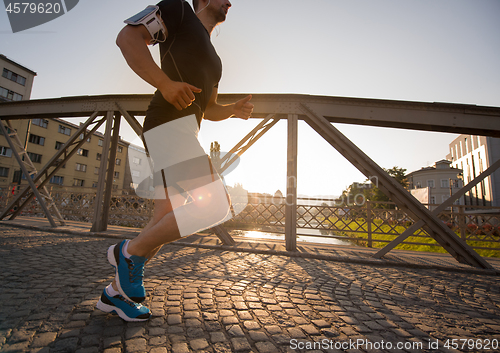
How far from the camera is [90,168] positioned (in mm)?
42938

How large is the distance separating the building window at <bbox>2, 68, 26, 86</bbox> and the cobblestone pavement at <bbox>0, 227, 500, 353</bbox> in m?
44.4

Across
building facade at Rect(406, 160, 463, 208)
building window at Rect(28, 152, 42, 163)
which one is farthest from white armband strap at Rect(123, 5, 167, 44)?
building facade at Rect(406, 160, 463, 208)

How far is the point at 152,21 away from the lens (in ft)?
4.79

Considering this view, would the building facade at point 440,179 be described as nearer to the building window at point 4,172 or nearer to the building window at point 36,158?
the building window at point 36,158

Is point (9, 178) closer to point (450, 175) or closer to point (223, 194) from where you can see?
point (223, 194)

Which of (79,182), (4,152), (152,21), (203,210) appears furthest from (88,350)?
(79,182)

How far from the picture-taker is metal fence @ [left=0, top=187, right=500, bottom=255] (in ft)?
25.8

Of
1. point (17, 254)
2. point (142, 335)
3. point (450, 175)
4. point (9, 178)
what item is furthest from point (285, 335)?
point (450, 175)

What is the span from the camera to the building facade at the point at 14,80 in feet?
106

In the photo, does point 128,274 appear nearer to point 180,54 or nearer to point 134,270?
point 134,270

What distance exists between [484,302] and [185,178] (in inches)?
132

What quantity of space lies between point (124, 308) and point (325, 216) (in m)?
7.62

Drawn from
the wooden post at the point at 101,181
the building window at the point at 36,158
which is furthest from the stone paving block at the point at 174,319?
the building window at the point at 36,158

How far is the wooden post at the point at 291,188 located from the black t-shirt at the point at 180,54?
376 centimetres
